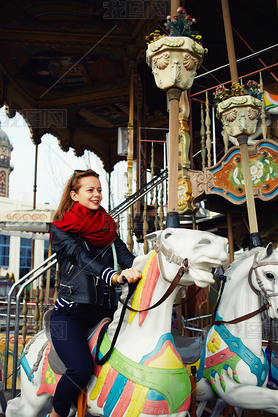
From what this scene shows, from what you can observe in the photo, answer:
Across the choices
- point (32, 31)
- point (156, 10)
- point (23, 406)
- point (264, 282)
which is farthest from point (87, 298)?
point (32, 31)

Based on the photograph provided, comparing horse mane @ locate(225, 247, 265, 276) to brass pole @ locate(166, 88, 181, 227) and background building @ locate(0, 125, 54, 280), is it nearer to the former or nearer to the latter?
brass pole @ locate(166, 88, 181, 227)

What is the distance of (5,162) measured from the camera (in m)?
32.5

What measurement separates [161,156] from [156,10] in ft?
20.0

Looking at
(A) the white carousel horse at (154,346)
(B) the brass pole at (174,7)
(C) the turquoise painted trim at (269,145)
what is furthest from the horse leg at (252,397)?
(B) the brass pole at (174,7)

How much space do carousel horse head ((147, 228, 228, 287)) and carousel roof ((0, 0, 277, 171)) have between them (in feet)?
13.8

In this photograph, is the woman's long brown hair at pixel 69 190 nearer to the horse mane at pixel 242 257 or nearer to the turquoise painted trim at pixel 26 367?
the turquoise painted trim at pixel 26 367

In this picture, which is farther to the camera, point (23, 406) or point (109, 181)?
point (109, 181)

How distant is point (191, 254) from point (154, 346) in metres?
0.51

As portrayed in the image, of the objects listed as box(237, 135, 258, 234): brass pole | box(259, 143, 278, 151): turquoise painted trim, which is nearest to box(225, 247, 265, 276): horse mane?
box(237, 135, 258, 234): brass pole

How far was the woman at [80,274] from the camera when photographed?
2094mm

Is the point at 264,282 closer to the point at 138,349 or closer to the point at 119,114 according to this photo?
the point at 138,349

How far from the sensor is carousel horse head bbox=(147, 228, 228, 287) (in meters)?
1.85

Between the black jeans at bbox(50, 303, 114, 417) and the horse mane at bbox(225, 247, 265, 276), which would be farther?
the horse mane at bbox(225, 247, 265, 276)

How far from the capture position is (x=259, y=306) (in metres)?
3.16
